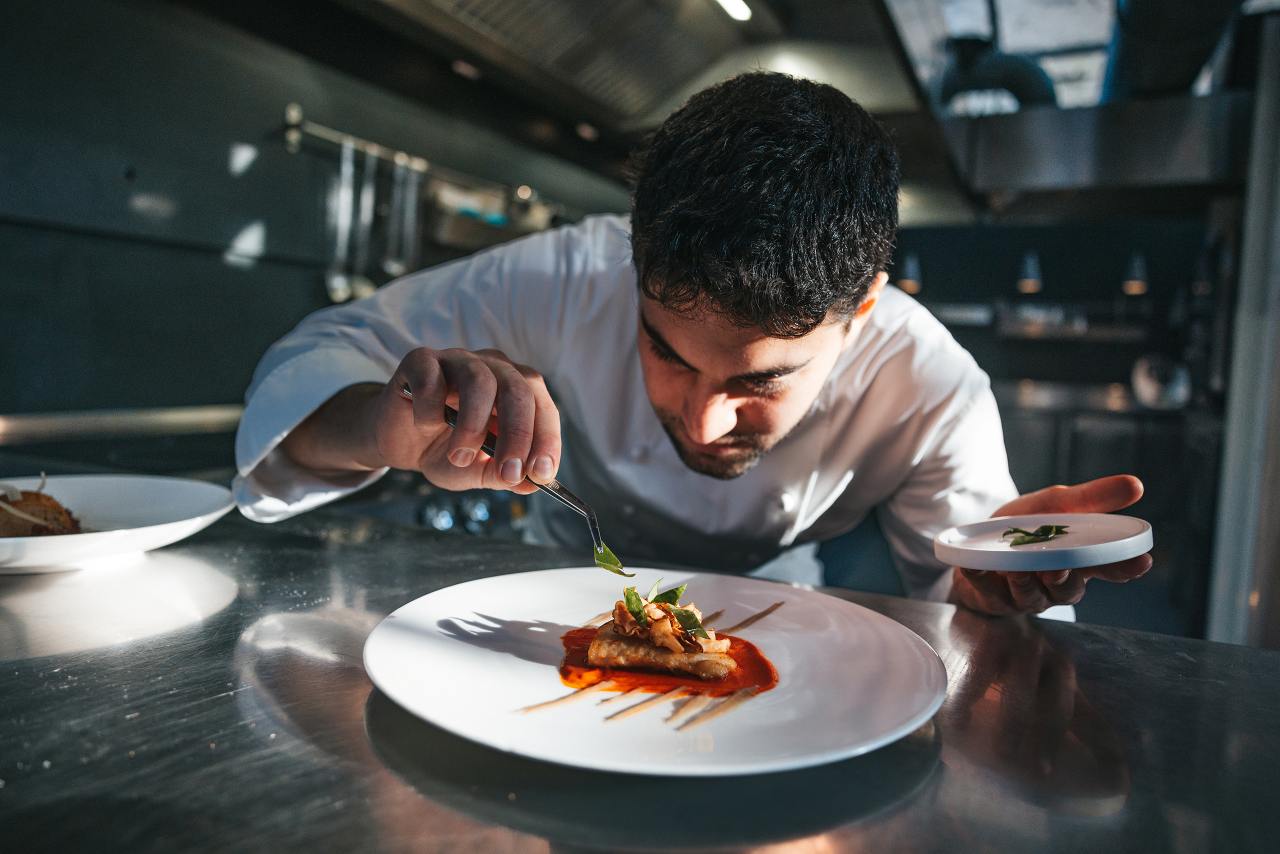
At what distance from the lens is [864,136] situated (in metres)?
1.13

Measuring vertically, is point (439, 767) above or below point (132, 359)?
below

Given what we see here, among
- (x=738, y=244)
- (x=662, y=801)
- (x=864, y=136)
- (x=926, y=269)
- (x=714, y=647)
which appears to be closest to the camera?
(x=662, y=801)

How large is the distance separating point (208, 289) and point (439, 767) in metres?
2.64

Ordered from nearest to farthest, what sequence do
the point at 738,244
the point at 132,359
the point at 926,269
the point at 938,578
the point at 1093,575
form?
1. the point at 1093,575
2. the point at 738,244
3. the point at 938,578
4. the point at 132,359
5. the point at 926,269

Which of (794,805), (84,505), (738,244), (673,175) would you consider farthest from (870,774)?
(84,505)

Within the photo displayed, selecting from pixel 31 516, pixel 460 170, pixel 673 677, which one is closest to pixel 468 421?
pixel 673 677

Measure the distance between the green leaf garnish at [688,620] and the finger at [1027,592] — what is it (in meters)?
0.40

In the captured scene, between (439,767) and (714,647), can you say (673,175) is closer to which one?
(714,647)

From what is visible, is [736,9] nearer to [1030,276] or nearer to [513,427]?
[513,427]

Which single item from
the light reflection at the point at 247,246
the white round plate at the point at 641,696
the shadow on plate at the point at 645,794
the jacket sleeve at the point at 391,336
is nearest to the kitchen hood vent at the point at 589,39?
the light reflection at the point at 247,246

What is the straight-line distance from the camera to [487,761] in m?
0.55

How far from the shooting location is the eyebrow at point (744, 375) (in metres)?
1.06

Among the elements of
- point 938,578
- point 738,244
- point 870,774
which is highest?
point 738,244

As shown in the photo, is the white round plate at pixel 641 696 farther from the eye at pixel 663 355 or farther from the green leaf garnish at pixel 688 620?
the eye at pixel 663 355
